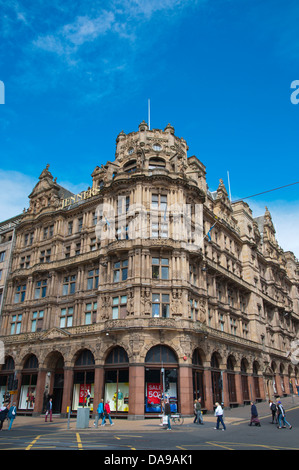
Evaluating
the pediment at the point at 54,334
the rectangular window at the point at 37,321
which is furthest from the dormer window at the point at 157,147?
the rectangular window at the point at 37,321

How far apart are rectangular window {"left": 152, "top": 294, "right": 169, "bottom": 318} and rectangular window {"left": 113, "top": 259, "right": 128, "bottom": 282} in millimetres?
4033

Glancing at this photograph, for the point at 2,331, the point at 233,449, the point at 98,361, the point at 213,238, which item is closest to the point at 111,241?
the point at 98,361

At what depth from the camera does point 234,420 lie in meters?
30.4

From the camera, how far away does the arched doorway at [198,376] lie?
36688mm

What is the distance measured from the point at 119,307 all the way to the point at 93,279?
253 inches

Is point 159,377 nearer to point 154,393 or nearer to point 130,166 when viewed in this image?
point 154,393

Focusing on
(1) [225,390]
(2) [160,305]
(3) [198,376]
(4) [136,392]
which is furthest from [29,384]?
(1) [225,390]

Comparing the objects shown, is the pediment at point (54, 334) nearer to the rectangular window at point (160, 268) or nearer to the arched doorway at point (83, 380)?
the arched doorway at point (83, 380)

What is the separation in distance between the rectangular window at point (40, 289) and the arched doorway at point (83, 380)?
10.8 metres

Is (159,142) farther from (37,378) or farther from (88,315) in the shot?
(37,378)

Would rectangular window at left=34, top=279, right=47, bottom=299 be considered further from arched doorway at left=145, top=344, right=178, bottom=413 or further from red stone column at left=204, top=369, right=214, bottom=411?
red stone column at left=204, top=369, right=214, bottom=411

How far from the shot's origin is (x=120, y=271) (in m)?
40.0

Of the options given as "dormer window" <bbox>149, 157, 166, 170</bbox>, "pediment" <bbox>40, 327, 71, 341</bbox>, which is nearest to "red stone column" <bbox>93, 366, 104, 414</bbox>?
"pediment" <bbox>40, 327, 71, 341</bbox>
